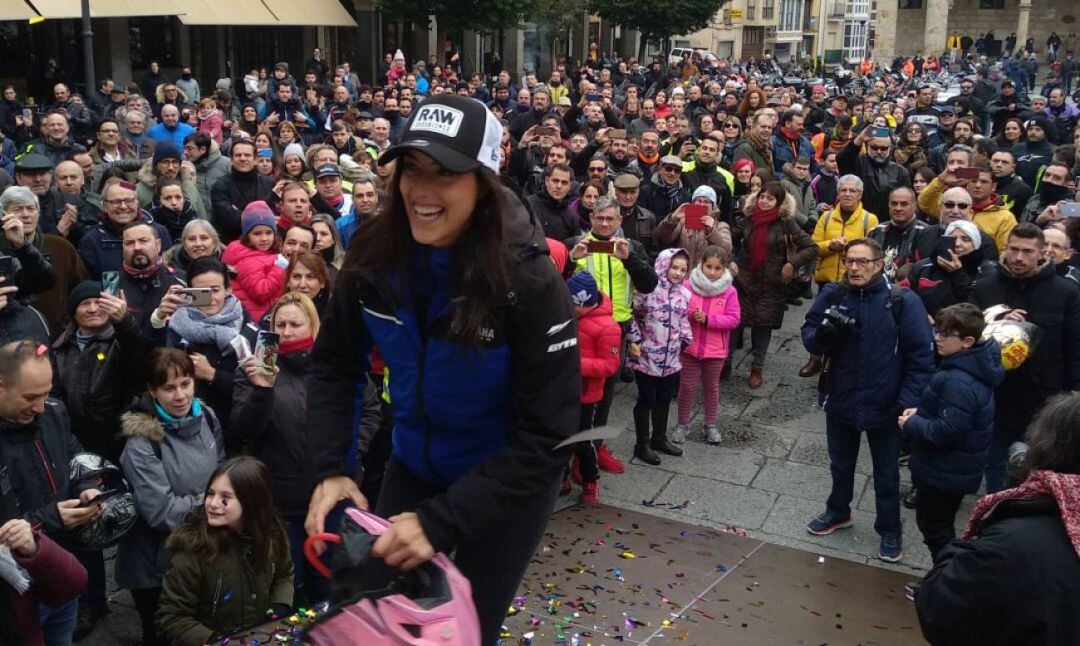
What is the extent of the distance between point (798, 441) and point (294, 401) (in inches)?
164

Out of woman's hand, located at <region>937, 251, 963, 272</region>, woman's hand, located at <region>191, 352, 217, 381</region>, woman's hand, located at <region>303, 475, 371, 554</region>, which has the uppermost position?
woman's hand, located at <region>303, 475, 371, 554</region>

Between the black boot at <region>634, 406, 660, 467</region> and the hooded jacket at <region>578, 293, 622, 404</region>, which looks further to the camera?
the black boot at <region>634, 406, 660, 467</region>

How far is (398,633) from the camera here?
2270mm

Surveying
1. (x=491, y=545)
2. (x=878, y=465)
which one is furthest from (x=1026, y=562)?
(x=878, y=465)

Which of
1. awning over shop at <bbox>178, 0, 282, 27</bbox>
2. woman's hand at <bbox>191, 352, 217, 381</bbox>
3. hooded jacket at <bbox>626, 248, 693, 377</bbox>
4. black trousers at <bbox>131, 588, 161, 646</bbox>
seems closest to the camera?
black trousers at <bbox>131, 588, 161, 646</bbox>

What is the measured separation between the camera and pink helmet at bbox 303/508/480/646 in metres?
2.29

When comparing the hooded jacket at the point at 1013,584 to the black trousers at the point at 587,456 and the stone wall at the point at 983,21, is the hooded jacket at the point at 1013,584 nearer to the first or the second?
the black trousers at the point at 587,456

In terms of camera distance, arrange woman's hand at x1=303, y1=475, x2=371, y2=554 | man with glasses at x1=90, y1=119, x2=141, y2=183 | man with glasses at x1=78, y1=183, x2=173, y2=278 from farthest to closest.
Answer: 1. man with glasses at x1=90, y1=119, x2=141, y2=183
2. man with glasses at x1=78, y1=183, x2=173, y2=278
3. woman's hand at x1=303, y1=475, x2=371, y2=554

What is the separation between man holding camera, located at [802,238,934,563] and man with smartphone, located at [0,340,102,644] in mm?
3902

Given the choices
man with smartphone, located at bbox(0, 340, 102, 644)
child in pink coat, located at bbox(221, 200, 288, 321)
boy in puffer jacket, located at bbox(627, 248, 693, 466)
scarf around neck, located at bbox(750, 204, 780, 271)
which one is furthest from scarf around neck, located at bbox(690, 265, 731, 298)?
man with smartphone, located at bbox(0, 340, 102, 644)

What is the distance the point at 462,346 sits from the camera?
2490 mm

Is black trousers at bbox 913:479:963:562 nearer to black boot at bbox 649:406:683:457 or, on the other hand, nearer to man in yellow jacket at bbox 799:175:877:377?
black boot at bbox 649:406:683:457

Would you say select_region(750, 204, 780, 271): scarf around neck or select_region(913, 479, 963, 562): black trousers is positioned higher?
select_region(750, 204, 780, 271): scarf around neck

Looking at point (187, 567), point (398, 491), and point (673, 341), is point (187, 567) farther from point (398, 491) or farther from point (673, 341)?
point (673, 341)
